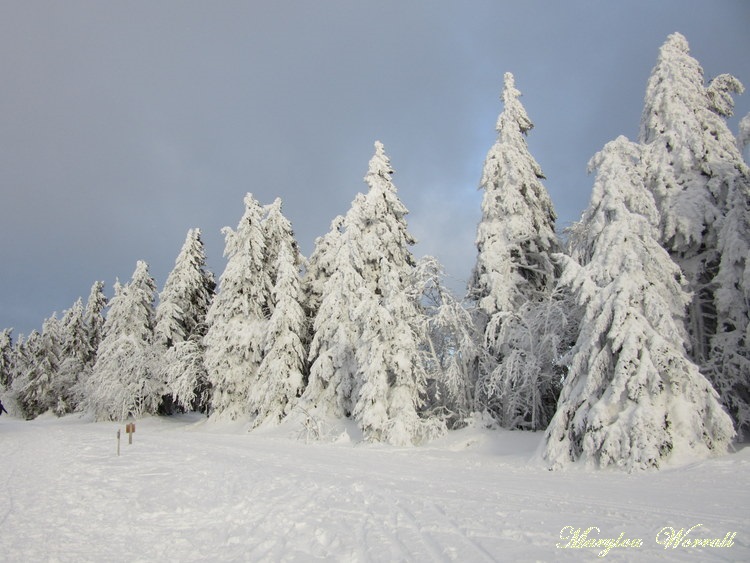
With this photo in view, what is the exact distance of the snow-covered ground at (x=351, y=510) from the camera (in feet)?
19.0

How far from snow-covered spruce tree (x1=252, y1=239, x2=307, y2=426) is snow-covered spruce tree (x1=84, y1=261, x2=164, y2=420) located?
Answer: 46.9 feet

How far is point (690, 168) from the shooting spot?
1880 centimetres

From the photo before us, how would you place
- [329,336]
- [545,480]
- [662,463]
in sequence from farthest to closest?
[329,336] → [662,463] → [545,480]

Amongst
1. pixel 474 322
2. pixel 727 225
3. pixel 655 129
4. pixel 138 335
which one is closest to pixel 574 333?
pixel 474 322

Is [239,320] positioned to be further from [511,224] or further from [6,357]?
[6,357]

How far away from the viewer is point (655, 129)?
65.6 ft

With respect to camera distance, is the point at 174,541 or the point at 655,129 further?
the point at 655,129

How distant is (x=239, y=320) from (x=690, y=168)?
27.2 metres

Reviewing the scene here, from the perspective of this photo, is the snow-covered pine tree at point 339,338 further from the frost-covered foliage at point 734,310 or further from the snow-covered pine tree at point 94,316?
the snow-covered pine tree at point 94,316

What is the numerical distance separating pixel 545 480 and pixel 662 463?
135 inches

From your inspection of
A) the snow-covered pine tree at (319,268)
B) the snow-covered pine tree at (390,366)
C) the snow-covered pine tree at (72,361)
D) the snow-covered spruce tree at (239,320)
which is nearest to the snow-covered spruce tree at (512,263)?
the snow-covered pine tree at (390,366)

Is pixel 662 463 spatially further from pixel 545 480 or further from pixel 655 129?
pixel 655 129

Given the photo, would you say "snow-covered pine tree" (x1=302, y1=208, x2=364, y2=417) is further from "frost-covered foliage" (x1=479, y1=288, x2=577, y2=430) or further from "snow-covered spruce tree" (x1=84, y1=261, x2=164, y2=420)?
"snow-covered spruce tree" (x1=84, y1=261, x2=164, y2=420)

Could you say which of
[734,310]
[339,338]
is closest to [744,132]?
[734,310]
